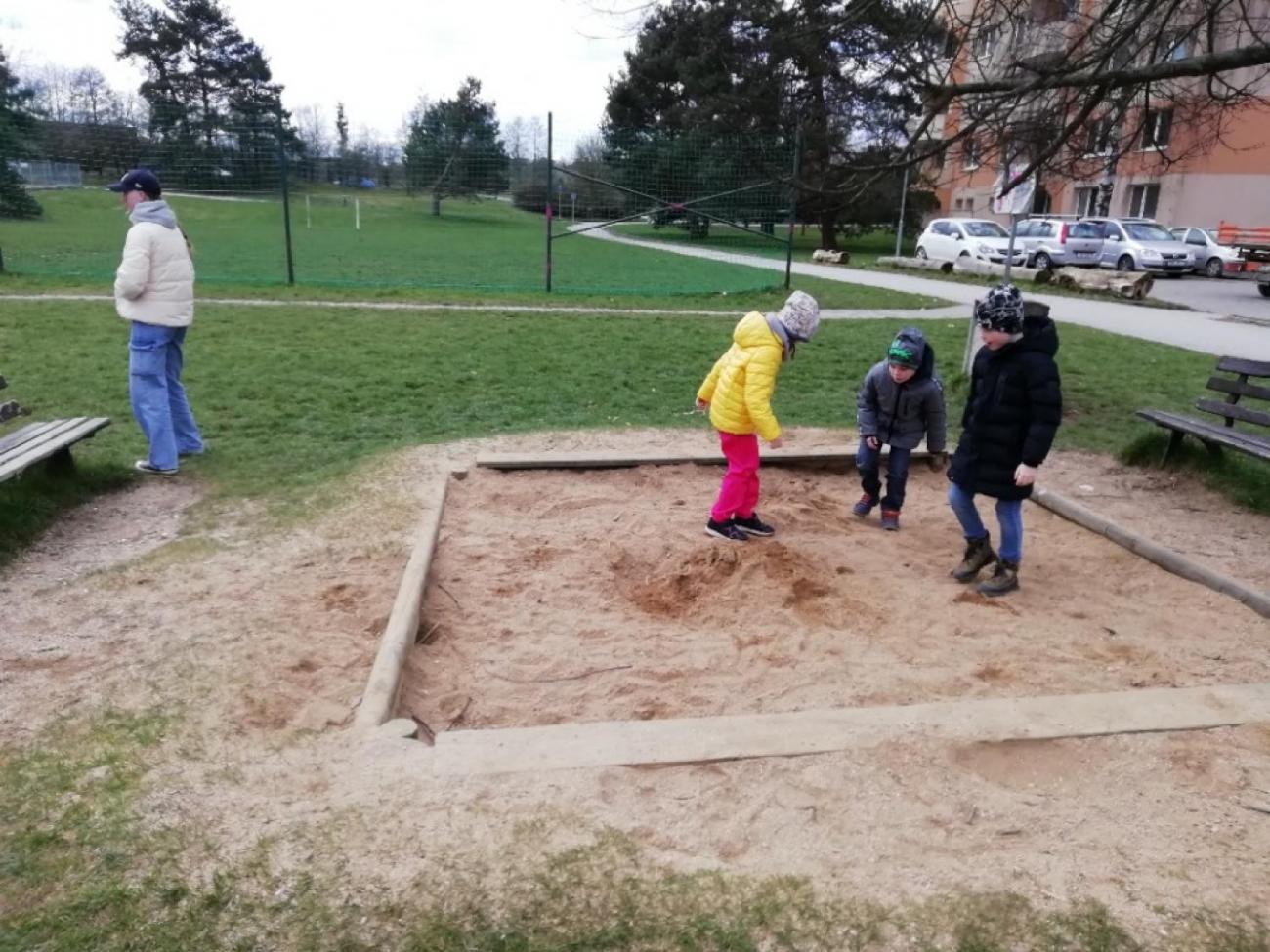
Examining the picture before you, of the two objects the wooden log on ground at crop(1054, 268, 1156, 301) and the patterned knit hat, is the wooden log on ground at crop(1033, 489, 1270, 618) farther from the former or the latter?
the wooden log on ground at crop(1054, 268, 1156, 301)

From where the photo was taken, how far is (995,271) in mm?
24094

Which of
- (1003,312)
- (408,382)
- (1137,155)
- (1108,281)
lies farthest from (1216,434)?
(1108,281)

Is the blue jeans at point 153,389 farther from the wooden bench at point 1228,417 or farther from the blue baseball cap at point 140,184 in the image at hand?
the wooden bench at point 1228,417

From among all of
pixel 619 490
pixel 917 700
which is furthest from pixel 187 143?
pixel 917 700

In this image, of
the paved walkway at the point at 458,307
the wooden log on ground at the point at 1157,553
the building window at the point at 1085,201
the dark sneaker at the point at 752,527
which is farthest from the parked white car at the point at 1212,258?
the dark sneaker at the point at 752,527

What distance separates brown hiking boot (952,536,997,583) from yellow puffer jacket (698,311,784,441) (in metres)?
1.23

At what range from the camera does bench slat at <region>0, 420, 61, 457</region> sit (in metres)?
5.62

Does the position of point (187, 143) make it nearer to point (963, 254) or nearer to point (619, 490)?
point (619, 490)

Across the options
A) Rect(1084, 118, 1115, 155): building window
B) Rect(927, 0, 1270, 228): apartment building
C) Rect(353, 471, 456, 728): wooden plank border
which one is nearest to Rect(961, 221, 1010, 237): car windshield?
Rect(927, 0, 1270, 228): apartment building

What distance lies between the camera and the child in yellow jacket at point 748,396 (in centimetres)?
513

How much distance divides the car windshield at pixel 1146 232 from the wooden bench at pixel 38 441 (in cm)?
2761

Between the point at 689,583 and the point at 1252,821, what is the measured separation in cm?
257

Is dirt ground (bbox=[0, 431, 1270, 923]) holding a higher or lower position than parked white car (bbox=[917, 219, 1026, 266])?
lower

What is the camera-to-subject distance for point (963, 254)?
88.1 feet
